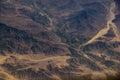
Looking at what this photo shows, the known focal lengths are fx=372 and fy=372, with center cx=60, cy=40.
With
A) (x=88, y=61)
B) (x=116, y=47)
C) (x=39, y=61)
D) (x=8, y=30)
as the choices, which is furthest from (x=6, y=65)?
(x=116, y=47)

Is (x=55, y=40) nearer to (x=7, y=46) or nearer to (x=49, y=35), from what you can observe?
(x=49, y=35)

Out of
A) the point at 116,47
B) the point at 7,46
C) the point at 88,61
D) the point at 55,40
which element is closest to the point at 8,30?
the point at 7,46

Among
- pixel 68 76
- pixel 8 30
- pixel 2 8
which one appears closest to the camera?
pixel 68 76

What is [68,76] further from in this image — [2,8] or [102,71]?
[2,8]

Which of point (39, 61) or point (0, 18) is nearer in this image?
point (39, 61)

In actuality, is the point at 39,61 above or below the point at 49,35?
below

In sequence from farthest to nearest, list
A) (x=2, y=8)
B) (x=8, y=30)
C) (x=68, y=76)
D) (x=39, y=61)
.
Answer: (x=2, y=8), (x=8, y=30), (x=39, y=61), (x=68, y=76)

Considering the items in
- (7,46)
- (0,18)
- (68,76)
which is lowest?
(68,76)

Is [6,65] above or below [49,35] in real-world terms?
below

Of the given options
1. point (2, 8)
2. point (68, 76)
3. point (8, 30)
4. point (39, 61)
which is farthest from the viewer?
point (2, 8)
